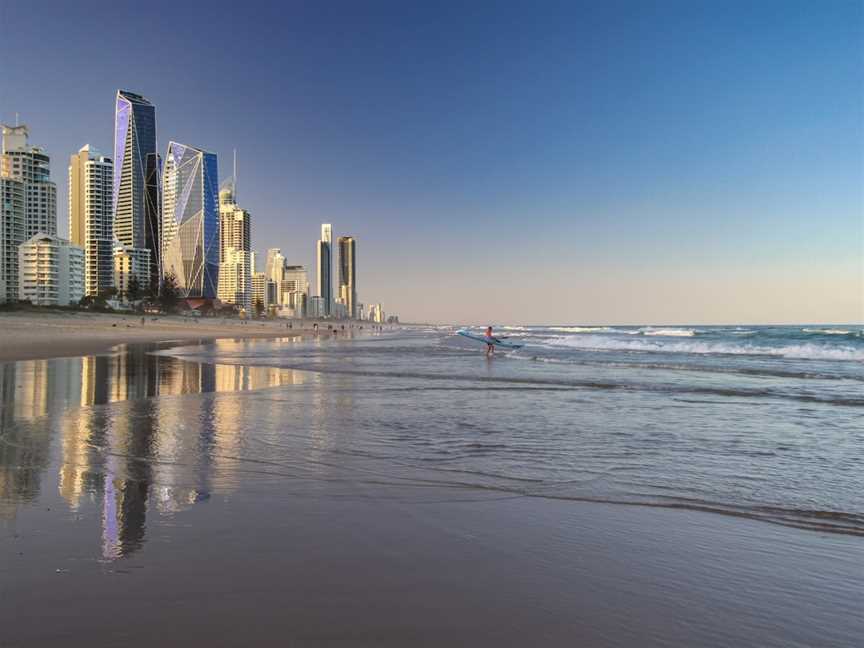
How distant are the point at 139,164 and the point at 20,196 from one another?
4604 cm

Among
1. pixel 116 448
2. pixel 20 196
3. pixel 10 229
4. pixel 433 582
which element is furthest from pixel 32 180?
pixel 433 582

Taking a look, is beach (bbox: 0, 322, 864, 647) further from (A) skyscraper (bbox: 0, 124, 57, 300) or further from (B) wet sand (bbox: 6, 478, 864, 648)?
(A) skyscraper (bbox: 0, 124, 57, 300)

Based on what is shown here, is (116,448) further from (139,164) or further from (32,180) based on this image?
(139,164)

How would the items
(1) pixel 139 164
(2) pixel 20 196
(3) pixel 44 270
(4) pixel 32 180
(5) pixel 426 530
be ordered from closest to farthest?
(5) pixel 426 530
(3) pixel 44 270
(2) pixel 20 196
(4) pixel 32 180
(1) pixel 139 164

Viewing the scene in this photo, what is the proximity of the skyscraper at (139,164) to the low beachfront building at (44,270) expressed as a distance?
51.1 metres

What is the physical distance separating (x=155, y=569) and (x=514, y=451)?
511cm

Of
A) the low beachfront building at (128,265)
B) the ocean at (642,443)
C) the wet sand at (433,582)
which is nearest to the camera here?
the wet sand at (433,582)

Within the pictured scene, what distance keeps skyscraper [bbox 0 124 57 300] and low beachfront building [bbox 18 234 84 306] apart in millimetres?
10590

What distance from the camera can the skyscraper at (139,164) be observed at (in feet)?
636

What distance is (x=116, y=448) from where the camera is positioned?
730 cm

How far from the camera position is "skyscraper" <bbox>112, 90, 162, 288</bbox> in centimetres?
19388

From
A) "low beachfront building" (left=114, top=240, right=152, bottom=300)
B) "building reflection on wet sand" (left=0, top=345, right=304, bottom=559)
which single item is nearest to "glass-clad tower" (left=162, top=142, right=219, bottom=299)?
"low beachfront building" (left=114, top=240, right=152, bottom=300)

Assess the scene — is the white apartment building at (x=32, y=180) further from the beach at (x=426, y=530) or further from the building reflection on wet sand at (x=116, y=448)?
the beach at (x=426, y=530)

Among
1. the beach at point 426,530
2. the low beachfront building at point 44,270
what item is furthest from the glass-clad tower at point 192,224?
the beach at point 426,530
